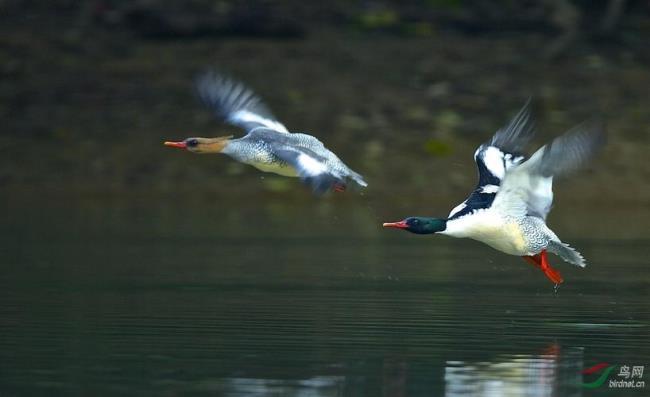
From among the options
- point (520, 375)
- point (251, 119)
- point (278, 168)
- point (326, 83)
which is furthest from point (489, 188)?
point (326, 83)

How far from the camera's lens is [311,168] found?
14.8m

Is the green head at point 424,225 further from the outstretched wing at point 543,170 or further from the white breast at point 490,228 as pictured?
the outstretched wing at point 543,170

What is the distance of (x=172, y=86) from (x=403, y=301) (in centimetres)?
1798

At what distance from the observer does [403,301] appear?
16.7 m

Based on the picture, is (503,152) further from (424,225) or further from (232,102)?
(232,102)

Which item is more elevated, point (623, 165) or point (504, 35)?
point (504, 35)

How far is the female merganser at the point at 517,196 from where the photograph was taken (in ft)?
47.0

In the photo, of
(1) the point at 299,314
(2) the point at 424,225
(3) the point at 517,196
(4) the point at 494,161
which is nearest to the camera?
(3) the point at 517,196

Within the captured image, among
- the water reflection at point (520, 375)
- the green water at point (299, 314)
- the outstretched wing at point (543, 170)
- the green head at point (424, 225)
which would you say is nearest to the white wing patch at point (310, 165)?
the green head at point (424, 225)

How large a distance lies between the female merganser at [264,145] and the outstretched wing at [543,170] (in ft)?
4.63

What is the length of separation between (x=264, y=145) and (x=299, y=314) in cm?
172

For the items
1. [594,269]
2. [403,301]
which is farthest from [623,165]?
[403,301]

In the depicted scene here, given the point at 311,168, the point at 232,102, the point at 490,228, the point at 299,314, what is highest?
the point at 232,102

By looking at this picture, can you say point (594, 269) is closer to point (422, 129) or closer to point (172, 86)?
point (422, 129)
